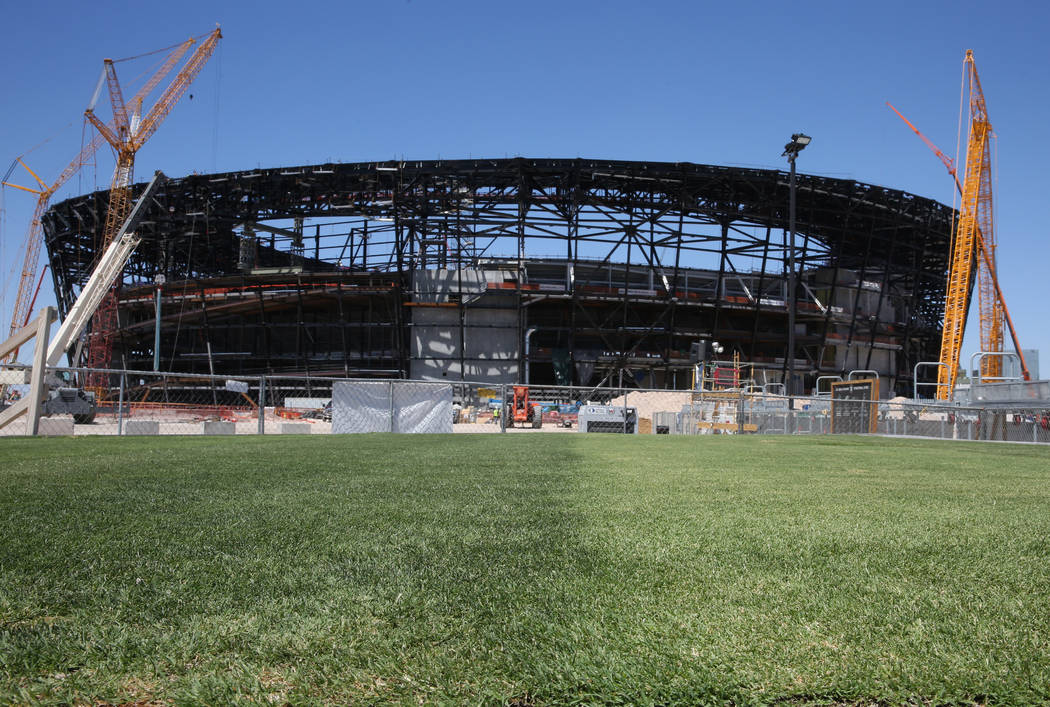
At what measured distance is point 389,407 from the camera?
17.9 m

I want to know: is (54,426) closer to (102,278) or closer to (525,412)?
(525,412)

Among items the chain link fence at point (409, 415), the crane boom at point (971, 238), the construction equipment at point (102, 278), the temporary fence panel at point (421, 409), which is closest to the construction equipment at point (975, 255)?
the crane boom at point (971, 238)

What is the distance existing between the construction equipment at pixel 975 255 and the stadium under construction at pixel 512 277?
2.13 metres

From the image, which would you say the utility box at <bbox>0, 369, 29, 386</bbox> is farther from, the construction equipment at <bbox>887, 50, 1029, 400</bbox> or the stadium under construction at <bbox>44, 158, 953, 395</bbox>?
the construction equipment at <bbox>887, 50, 1029, 400</bbox>

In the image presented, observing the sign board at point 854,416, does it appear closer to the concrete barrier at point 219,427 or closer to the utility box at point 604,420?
the utility box at point 604,420

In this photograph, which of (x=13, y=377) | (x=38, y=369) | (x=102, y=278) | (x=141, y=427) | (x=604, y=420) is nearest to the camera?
(x=38, y=369)

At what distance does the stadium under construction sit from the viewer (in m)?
41.9

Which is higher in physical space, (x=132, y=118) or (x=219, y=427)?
(x=132, y=118)

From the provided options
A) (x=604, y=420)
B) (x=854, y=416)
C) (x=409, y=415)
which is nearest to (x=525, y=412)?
(x=604, y=420)

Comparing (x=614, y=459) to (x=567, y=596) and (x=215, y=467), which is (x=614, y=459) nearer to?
(x=215, y=467)

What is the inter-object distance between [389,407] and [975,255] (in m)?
49.7

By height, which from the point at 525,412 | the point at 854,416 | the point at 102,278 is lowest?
the point at 525,412

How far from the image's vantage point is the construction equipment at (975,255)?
45.2m

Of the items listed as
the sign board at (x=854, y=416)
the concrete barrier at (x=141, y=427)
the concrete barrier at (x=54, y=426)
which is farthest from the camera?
the sign board at (x=854, y=416)
